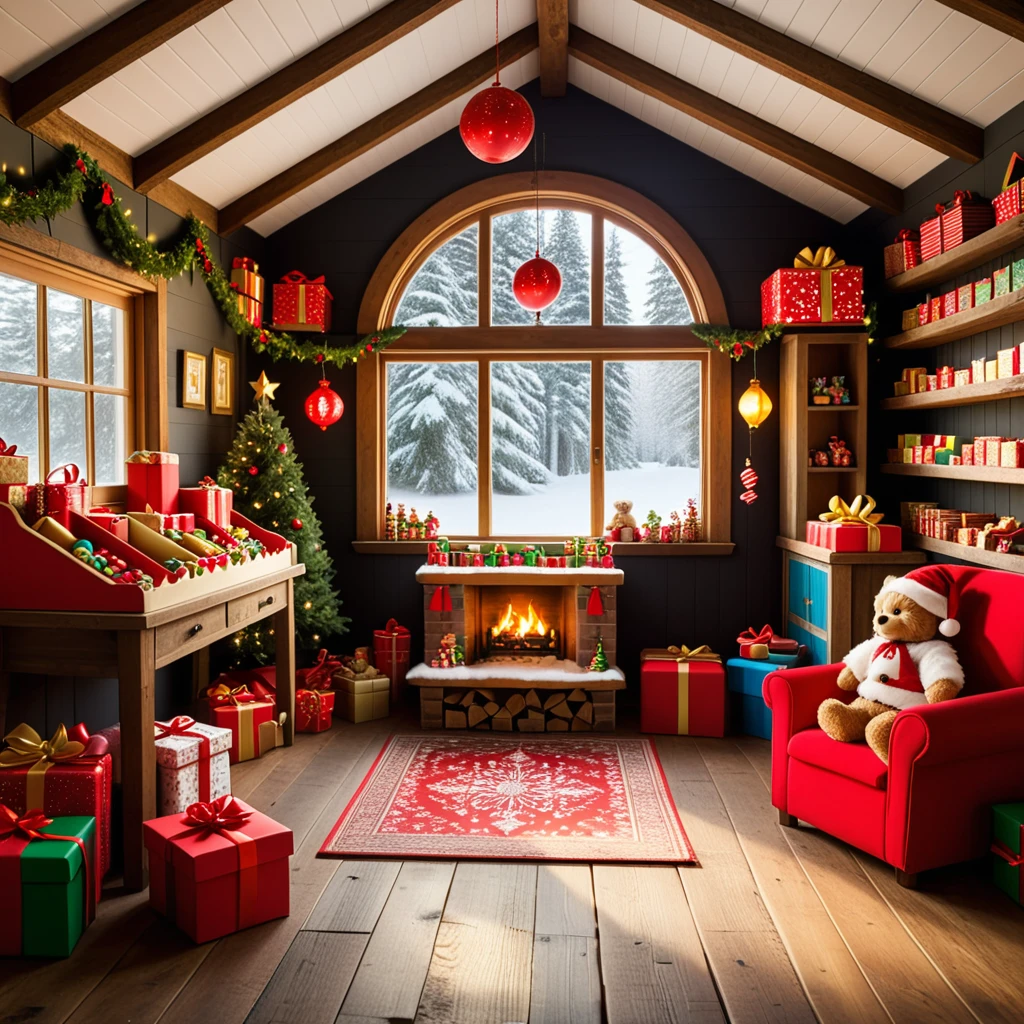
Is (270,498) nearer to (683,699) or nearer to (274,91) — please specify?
(274,91)

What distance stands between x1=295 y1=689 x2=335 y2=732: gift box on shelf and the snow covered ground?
1563 mm

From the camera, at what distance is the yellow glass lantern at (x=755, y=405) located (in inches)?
215

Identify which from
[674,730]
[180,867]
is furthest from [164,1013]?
[674,730]

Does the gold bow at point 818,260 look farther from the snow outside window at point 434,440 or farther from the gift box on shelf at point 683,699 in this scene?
the gift box on shelf at point 683,699

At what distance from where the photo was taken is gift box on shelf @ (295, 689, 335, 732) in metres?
5.07

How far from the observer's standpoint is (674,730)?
16.8ft

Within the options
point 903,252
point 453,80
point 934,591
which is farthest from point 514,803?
point 453,80

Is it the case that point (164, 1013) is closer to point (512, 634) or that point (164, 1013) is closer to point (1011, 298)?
point (512, 634)

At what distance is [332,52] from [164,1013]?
4167mm

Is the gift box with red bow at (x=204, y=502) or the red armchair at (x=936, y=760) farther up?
the gift box with red bow at (x=204, y=502)

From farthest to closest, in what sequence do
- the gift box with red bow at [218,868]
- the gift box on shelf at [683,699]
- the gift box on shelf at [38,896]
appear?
the gift box on shelf at [683,699]
the gift box with red bow at [218,868]
the gift box on shelf at [38,896]

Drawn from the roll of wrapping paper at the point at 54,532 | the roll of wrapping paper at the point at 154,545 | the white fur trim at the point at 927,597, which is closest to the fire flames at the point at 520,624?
the roll of wrapping paper at the point at 154,545

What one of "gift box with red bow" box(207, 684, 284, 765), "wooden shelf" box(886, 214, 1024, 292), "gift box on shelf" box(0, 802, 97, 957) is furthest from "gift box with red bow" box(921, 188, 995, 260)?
"gift box on shelf" box(0, 802, 97, 957)

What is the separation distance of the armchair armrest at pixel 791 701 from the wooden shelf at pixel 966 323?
177 cm
